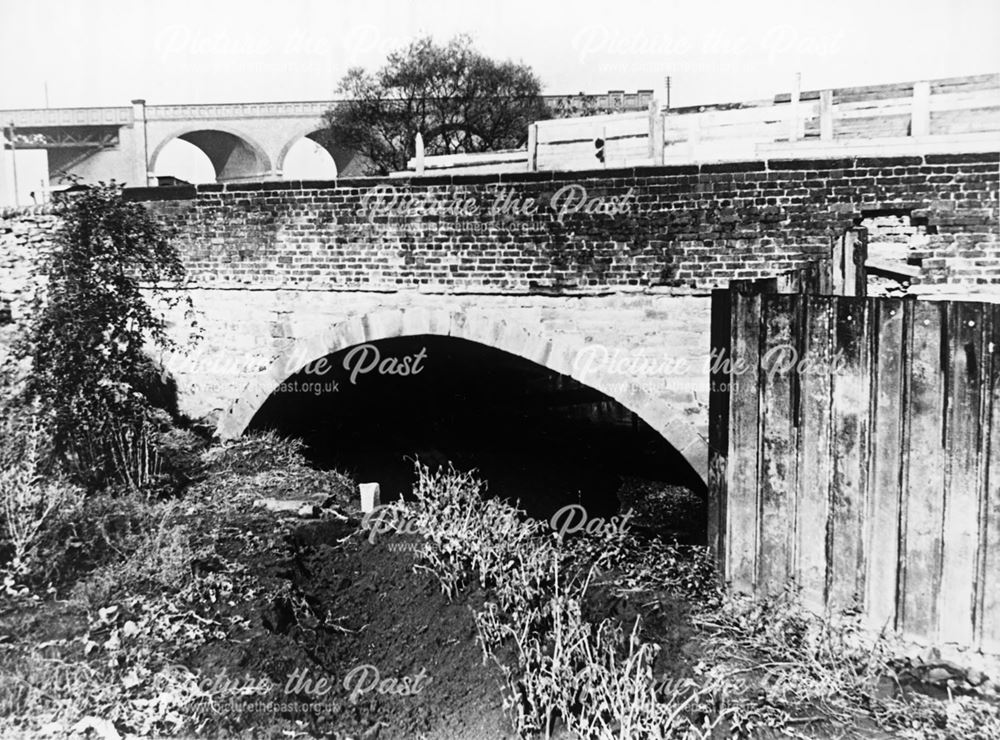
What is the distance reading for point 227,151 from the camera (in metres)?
33.6

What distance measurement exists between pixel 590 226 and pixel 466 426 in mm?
6175

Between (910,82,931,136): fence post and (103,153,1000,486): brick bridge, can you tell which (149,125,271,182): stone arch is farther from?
(910,82,931,136): fence post

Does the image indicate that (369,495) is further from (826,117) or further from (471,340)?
(826,117)

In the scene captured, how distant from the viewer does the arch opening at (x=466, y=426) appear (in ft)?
30.4

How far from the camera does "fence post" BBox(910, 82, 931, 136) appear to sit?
25.1ft

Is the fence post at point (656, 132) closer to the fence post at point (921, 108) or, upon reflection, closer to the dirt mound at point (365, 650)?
the fence post at point (921, 108)

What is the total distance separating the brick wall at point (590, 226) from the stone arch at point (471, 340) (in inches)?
13.2

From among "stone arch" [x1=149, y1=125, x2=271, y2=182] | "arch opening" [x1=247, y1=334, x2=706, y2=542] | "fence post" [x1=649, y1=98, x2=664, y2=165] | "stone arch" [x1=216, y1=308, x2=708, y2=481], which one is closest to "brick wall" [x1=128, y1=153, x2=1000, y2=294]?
"stone arch" [x1=216, y1=308, x2=708, y2=481]

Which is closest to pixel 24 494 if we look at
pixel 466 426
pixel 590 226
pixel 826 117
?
pixel 590 226

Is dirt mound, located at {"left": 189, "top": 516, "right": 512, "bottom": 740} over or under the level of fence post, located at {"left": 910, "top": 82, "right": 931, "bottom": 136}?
under

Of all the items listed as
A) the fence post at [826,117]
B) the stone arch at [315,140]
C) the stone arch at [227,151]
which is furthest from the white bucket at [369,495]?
the stone arch at [227,151]

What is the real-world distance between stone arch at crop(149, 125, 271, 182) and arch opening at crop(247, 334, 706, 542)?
20.8 meters

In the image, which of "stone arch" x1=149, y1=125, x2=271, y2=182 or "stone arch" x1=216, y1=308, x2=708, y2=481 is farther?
"stone arch" x1=149, y1=125, x2=271, y2=182

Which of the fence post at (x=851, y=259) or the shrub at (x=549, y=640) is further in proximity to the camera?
the fence post at (x=851, y=259)
